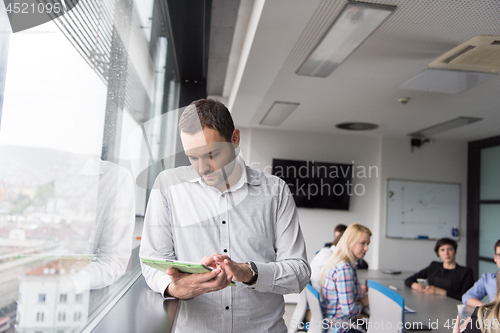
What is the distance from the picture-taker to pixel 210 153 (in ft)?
4.12

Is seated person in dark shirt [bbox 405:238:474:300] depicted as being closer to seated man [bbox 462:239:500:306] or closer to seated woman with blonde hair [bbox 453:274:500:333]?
seated man [bbox 462:239:500:306]

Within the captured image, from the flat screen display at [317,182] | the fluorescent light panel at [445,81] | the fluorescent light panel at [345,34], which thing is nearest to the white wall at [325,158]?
the flat screen display at [317,182]

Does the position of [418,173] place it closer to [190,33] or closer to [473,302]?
[473,302]

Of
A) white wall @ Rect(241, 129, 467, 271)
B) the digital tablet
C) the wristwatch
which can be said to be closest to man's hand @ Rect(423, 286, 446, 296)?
white wall @ Rect(241, 129, 467, 271)

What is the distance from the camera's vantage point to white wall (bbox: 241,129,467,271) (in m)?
6.30

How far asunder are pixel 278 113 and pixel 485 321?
3.71 meters

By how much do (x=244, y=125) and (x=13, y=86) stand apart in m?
5.68

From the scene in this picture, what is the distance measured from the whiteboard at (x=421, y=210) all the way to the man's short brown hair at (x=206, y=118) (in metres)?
5.67

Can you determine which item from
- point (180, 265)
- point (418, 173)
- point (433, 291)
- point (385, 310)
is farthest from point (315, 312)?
point (418, 173)

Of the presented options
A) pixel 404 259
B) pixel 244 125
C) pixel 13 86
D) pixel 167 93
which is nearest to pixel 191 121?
pixel 13 86

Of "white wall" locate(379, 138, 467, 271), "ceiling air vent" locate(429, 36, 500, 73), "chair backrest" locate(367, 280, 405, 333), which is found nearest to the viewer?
"chair backrest" locate(367, 280, 405, 333)

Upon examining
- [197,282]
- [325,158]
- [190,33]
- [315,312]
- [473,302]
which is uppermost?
[190,33]

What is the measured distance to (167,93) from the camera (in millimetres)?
2850

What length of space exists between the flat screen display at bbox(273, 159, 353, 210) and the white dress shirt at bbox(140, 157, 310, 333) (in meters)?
4.95
